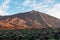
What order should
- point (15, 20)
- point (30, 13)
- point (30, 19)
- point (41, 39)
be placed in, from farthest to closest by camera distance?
point (30, 13) → point (30, 19) → point (15, 20) → point (41, 39)

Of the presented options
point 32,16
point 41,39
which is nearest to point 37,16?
point 32,16

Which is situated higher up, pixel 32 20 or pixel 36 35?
pixel 32 20

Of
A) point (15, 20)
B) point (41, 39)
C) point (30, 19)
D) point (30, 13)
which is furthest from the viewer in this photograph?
point (30, 13)

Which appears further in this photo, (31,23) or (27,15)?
(27,15)

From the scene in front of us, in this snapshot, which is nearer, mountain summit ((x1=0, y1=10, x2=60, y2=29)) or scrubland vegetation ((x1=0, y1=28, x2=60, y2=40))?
scrubland vegetation ((x1=0, y1=28, x2=60, y2=40))

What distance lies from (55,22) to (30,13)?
26773 mm

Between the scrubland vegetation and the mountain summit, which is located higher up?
the mountain summit

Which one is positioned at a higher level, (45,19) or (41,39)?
(45,19)

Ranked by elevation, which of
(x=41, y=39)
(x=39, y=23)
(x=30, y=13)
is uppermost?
(x=30, y=13)

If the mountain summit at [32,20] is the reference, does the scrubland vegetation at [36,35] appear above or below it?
below

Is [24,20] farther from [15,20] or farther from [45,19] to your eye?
[45,19]

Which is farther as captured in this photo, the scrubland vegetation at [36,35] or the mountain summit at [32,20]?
the mountain summit at [32,20]

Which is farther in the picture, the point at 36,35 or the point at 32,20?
the point at 32,20

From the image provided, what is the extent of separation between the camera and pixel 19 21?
167 metres
